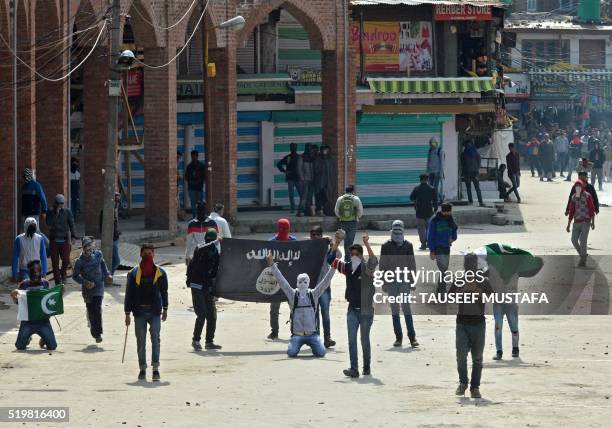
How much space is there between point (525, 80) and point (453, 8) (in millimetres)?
26872

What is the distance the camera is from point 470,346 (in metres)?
16.7

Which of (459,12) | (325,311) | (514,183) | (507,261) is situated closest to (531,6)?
(514,183)

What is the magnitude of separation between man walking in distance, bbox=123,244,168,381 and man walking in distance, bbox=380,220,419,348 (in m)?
3.53

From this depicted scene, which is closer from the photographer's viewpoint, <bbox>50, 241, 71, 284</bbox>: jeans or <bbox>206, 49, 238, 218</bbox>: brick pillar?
<bbox>50, 241, 71, 284</bbox>: jeans

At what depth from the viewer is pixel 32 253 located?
23.9m

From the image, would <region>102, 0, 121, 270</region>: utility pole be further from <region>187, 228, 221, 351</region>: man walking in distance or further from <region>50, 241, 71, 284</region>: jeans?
<region>187, 228, 221, 351</region>: man walking in distance

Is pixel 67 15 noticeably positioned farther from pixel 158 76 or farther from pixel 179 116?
pixel 179 116

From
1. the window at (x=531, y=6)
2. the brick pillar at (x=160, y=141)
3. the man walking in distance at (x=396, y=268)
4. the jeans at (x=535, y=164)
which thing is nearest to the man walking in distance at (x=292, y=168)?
the brick pillar at (x=160, y=141)

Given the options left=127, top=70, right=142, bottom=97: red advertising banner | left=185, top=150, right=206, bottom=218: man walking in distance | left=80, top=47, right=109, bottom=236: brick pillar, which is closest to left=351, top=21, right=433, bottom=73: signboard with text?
left=127, top=70, right=142, bottom=97: red advertising banner

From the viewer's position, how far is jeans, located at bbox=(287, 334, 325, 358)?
1942 cm

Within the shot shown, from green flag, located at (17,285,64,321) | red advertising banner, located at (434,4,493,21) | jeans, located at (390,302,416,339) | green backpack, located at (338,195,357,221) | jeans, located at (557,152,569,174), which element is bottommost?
jeans, located at (390,302,416,339)

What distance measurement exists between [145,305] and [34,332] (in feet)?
8.53

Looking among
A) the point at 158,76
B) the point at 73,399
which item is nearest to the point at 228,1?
the point at 158,76

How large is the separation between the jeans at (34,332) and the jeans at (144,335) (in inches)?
92.6
